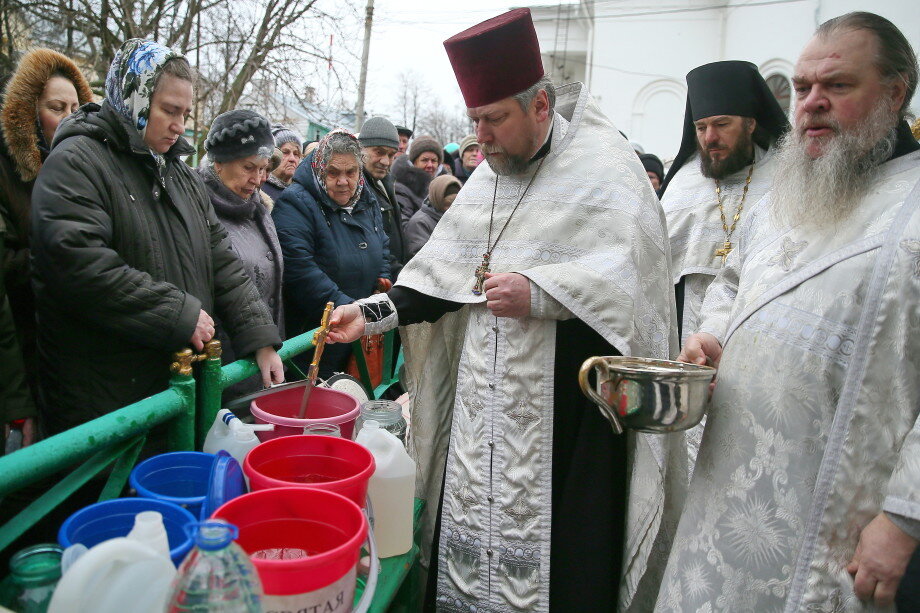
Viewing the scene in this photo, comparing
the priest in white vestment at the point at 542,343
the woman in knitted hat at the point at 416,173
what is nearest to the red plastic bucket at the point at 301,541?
the priest in white vestment at the point at 542,343

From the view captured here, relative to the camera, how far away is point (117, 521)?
1385mm

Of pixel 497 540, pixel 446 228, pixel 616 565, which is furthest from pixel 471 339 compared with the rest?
pixel 616 565

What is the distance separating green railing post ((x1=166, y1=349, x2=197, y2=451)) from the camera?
1.89 metres

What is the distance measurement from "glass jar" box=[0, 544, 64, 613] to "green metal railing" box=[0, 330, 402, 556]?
0.18 meters

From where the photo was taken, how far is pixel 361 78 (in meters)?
17.8

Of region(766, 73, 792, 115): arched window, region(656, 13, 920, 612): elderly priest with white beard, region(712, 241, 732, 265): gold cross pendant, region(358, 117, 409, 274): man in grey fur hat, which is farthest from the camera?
region(766, 73, 792, 115): arched window

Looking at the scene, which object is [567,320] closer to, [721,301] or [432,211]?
[721,301]

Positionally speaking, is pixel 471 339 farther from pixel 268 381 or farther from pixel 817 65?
pixel 817 65

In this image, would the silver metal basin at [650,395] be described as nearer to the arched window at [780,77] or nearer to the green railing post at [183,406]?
the green railing post at [183,406]

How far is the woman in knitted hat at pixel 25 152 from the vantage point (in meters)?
2.45

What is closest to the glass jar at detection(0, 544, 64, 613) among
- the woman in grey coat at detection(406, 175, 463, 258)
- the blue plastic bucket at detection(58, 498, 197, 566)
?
the blue plastic bucket at detection(58, 498, 197, 566)

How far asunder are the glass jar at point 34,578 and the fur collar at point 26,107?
1.88 m

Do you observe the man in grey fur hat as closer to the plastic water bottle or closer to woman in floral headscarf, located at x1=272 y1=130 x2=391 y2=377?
woman in floral headscarf, located at x1=272 y1=130 x2=391 y2=377

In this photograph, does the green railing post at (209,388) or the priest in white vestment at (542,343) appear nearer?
the green railing post at (209,388)
